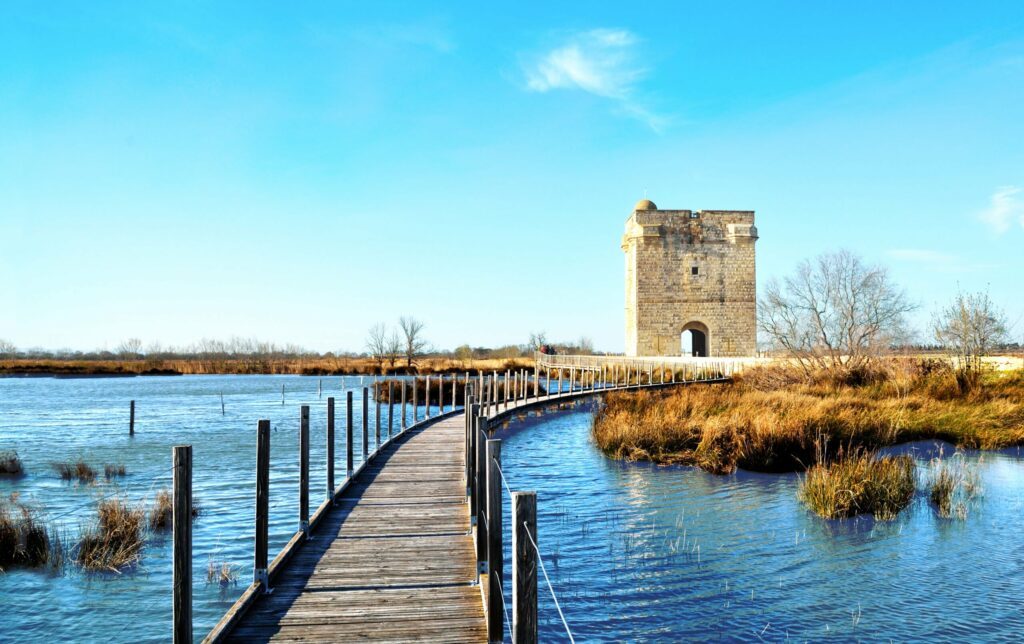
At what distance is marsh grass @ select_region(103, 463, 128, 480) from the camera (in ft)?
47.1

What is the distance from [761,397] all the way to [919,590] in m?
12.4

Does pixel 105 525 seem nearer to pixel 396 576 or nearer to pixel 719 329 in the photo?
pixel 396 576

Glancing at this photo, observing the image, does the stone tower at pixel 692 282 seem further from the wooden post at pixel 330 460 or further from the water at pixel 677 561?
the wooden post at pixel 330 460

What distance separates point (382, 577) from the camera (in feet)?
20.5

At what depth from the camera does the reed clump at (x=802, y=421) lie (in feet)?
46.6

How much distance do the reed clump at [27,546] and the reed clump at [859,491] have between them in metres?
9.71

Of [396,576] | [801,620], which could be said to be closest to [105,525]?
[396,576]

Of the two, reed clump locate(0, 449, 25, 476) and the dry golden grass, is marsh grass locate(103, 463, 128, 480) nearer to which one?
reed clump locate(0, 449, 25, 476)

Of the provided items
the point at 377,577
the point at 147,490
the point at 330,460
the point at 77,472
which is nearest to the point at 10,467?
the point at 77,472

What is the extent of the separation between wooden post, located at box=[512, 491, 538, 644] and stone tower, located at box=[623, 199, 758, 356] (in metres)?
39.9

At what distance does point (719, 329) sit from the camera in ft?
142

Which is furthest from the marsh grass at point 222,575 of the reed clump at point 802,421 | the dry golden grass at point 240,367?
the dry golden grass at point 240,367

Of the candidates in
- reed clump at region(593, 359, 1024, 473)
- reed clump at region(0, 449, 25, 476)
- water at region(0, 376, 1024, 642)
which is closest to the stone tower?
reed clump at region(593, 359, 1024, 473)

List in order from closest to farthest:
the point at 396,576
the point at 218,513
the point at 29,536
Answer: the point at 396,576
the point at 29,536
the point at 218,513
